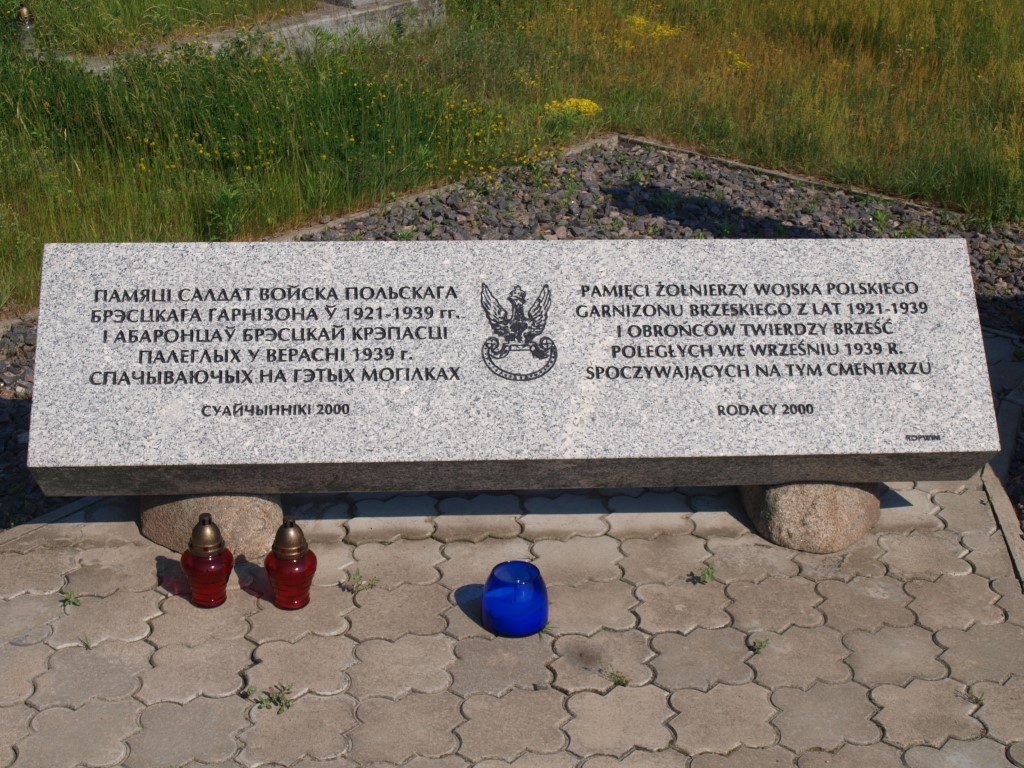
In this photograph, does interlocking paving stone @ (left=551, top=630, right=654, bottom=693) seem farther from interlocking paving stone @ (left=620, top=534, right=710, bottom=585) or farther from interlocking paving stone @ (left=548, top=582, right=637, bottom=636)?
interlocking paving stone @ (left=620, top=534, right=710, bottom=585)

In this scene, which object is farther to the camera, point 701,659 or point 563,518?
point 563,518

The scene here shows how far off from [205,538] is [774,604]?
214cm

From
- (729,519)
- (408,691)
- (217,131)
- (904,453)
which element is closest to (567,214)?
(217,131)

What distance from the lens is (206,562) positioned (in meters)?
4.16

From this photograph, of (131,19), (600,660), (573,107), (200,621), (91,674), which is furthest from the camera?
(131,19)

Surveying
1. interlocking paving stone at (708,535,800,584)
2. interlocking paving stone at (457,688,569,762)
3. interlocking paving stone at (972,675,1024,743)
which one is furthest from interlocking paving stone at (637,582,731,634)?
interlocking paving stone at (972,675,1024,743)

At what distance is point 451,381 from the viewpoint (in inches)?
172

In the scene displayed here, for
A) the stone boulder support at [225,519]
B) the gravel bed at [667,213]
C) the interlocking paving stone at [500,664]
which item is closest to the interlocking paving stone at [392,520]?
the stone boulder support at [225,519]

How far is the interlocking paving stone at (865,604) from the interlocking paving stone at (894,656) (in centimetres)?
5

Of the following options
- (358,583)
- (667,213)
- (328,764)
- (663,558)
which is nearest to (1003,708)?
(663,558)

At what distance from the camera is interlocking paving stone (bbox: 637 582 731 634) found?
14.0ft

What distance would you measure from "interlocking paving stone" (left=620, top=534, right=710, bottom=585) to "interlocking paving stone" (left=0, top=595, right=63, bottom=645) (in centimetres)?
218

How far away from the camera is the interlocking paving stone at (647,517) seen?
15.9ft

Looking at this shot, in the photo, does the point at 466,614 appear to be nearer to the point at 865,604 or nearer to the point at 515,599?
the point at 515,599
